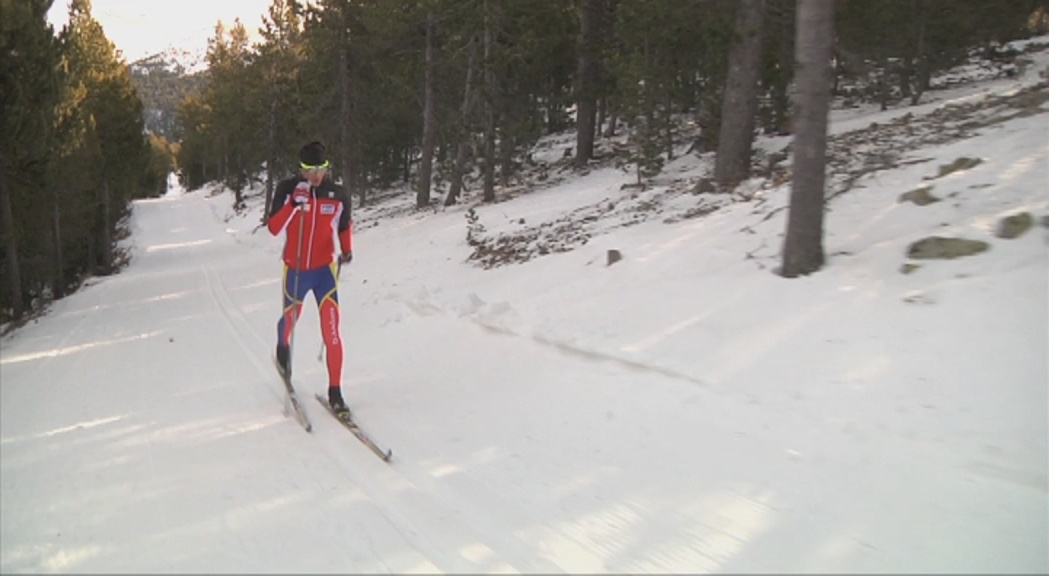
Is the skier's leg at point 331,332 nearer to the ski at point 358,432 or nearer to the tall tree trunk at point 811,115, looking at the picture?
the ski at point 358,432

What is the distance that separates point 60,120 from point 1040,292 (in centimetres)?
2032

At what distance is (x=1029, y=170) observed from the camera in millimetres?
8078

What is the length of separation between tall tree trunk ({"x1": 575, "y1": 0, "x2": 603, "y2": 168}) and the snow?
11.2 meters

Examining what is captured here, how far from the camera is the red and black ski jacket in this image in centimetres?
589

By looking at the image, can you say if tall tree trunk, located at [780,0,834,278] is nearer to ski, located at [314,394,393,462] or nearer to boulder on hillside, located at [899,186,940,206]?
boulder on hillside, located at [899,186,940,206]

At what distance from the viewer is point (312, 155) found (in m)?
5.89

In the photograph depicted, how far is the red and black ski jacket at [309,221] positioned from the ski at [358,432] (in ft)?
4.20

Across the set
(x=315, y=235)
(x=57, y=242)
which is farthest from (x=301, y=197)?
(x=57, y=242)

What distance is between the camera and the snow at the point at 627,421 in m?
3.75

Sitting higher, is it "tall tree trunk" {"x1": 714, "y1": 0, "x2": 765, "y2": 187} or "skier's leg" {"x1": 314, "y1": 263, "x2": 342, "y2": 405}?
"tall tree trunk" {"x1": 714, "y1": 0, "x2": 765, "y2": 187}

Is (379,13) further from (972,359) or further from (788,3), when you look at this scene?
(972,359)

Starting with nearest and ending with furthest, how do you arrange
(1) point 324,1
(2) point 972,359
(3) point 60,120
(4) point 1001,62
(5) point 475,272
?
(2) point 972,359 < (5) point 475,272 < (3) point 60,120 < (4) point 1001,62 < (1) point 324,1

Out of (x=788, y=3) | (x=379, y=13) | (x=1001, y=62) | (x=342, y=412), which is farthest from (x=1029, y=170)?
(x=379, y=13)

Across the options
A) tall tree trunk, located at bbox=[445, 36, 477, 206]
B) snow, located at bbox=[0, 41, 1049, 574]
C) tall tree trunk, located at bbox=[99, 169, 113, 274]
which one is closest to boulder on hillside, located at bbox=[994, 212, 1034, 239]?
snow, located at bbox=[0, 41, 1049, 574]
